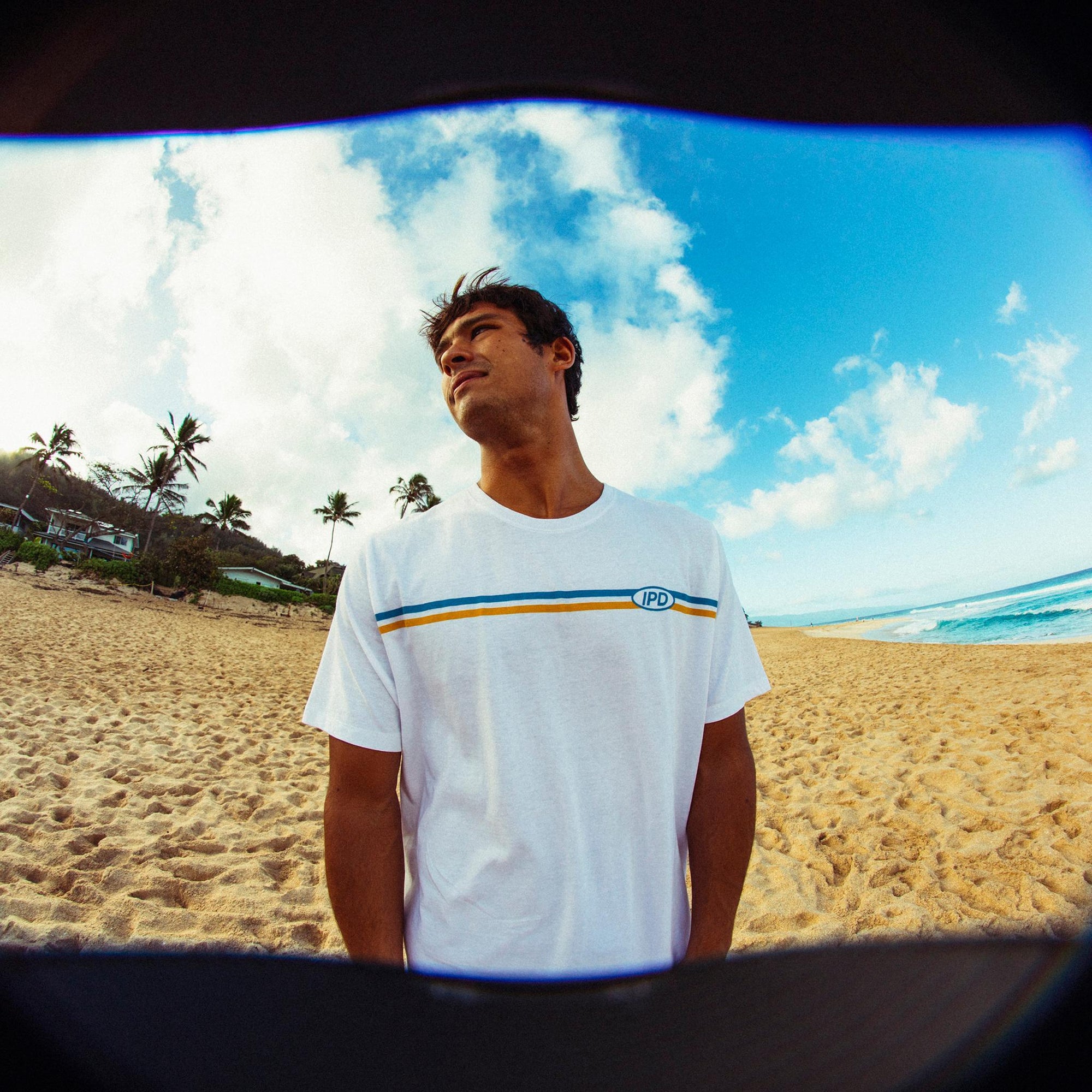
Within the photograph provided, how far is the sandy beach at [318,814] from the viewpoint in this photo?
7.80ft

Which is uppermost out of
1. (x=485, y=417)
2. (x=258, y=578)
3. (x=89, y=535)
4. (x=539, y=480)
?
(x=89, y=535)

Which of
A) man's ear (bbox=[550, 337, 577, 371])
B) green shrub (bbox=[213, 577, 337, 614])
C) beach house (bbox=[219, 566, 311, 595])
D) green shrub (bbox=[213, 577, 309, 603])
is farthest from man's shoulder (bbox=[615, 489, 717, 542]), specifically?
beach house (bbox=[219, 566, 311, 595])

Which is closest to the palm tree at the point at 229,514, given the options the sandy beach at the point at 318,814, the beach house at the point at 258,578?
the beach house at the point at 258,578

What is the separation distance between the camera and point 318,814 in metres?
3.62

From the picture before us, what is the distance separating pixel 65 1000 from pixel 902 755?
6164 mm

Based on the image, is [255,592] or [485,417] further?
[255,592]

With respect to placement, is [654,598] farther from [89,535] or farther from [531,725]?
[89,535]

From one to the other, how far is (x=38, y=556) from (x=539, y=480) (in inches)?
1283

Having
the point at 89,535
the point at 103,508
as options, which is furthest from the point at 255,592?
the point at 103,508

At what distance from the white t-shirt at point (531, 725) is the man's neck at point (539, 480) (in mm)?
92

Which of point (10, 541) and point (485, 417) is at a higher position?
point (10, 541)

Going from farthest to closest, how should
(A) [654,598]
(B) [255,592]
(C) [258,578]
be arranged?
1. (C) [258,578]
2. (B) [255,592]
3. (A) [654,598]

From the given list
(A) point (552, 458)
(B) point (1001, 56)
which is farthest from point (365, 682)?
(B) point (1001, 56)

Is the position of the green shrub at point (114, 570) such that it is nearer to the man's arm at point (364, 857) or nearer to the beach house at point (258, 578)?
the beach house at point (258, 578)
